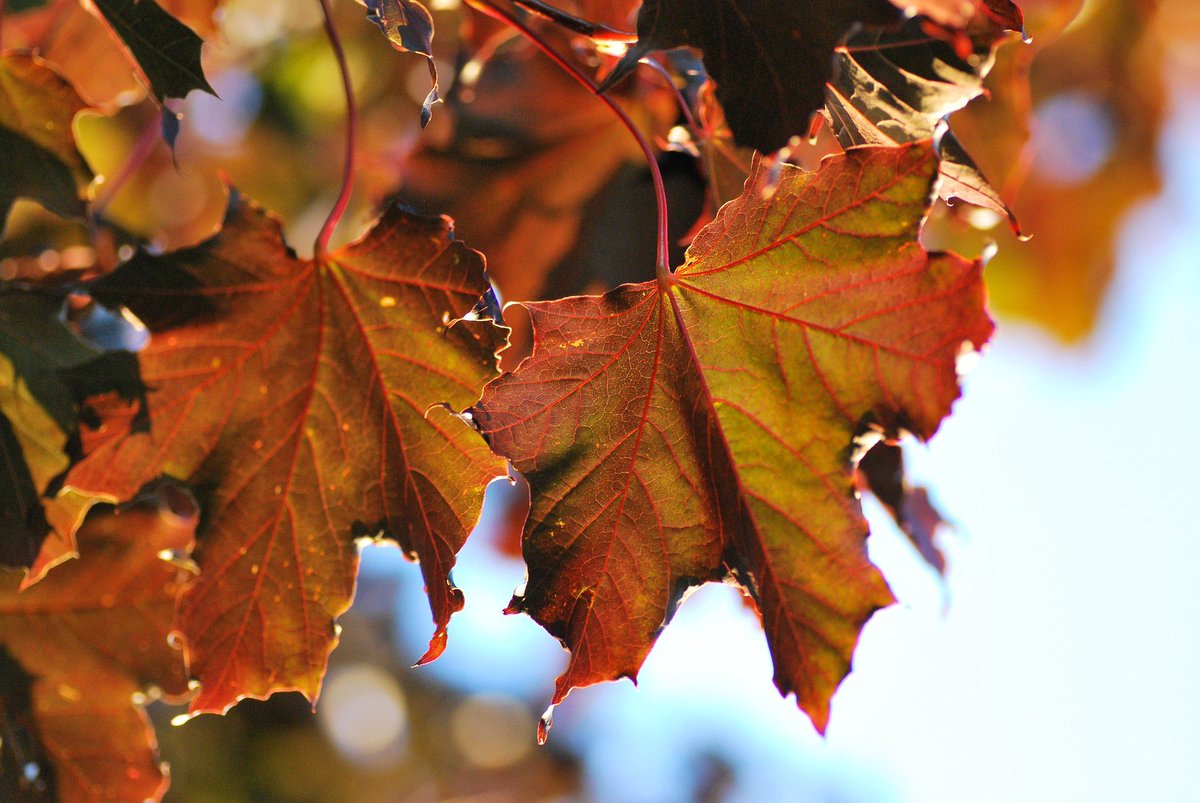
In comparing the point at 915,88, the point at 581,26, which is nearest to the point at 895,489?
the point at 915,88

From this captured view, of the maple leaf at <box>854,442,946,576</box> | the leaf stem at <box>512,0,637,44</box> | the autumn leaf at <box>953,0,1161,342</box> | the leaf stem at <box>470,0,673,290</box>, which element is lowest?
the autumn leaf at <box>953,0,1161,342</box>

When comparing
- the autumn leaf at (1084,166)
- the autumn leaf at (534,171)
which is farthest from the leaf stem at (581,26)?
the autumn leaf at (1084,166)

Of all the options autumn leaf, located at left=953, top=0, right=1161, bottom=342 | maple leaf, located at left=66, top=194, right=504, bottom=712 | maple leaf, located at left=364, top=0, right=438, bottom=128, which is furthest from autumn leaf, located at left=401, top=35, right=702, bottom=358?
autumn leaf, located at left=953, top=0, right=1161, bottom=342

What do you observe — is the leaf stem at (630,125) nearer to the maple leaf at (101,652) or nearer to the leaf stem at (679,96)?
the leaf stem at (679,96)

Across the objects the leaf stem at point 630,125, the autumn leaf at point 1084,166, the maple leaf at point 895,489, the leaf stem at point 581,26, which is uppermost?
the leaf stem at point 581,26

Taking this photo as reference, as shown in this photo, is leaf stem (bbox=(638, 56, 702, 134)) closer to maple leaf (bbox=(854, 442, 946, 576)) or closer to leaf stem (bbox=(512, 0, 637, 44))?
leaf stem (bbox=(512, 0, 637, 44))

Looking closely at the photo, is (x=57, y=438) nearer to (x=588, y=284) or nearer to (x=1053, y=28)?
(x=588, y=284)
